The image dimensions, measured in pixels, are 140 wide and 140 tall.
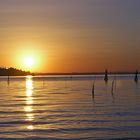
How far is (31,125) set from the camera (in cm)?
2856

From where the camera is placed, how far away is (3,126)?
27.6m

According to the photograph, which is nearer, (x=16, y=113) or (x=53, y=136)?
(x=53, y=136)

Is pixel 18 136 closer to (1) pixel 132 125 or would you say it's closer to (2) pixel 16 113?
(1) pixel 132 125

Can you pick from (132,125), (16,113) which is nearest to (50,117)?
(16,113)

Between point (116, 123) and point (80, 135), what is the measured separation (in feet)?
16.5

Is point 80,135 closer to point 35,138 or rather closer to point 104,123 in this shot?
point 35,138

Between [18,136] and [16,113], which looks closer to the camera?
[18,136]

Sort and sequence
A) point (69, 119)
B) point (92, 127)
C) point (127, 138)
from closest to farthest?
point (127, 138), point (92, 127), point (69, 119)

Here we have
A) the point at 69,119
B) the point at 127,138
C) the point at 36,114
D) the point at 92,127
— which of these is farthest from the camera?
the point at 36,114

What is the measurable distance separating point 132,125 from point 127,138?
4.55 metres

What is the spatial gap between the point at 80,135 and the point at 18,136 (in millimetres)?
3299

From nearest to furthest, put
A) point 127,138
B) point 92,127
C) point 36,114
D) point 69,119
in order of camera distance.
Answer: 1. point 127,138
2. point 92,127
3. point 69,119
4. point 36,114

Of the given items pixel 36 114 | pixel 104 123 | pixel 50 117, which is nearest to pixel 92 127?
pixel 104 123

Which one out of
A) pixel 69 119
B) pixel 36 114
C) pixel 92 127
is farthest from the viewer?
pixel 36 114
